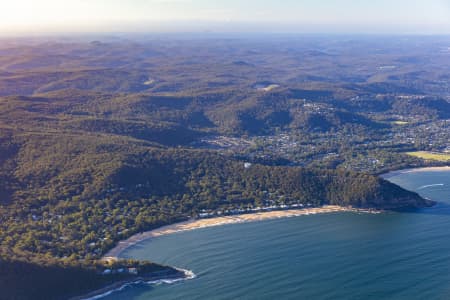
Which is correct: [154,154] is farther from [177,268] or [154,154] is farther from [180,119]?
[180,119]

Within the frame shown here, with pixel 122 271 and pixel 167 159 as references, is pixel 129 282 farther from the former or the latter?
pixel 167 159

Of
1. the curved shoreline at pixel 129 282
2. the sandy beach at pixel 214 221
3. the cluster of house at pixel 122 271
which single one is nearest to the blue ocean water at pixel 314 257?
the curved shoreline at pixel 129 282

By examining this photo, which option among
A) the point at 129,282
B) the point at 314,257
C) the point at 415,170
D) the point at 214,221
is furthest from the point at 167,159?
the point at 415,170

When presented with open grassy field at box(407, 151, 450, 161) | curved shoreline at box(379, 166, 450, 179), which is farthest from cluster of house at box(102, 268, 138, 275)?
open grassy field at box(407, 151, 450, 161)

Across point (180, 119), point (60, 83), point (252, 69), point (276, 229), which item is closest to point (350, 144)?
point (180, 119)

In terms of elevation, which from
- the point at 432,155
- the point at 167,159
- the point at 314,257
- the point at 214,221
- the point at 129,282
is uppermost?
the point at 167,159

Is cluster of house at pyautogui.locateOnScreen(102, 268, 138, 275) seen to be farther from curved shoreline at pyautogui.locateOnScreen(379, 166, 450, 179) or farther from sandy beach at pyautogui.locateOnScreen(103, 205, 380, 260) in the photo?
curved shoreline at pyautogui.locateOnScreen(379, 166, 450, 179)
